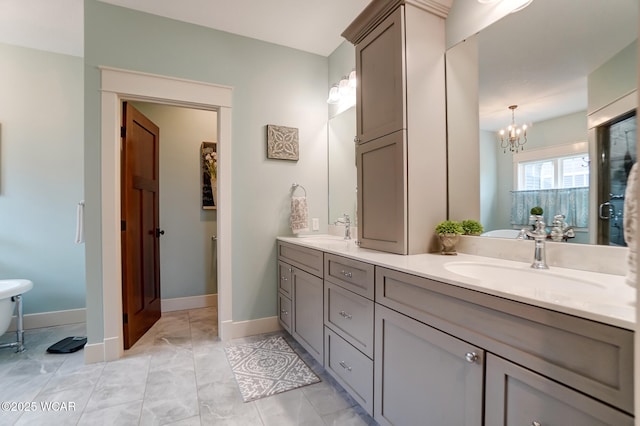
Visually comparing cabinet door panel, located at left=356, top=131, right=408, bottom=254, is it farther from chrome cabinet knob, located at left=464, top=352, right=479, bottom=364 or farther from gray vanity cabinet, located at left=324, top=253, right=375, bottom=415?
chrome cabinet knob, located at left=464, top=352, right=479, bottom=364

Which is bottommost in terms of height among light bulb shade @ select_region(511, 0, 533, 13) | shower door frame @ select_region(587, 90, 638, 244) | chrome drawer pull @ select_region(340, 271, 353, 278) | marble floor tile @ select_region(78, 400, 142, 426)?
marble floor tile @ select_region(78, 400, 142, 426)

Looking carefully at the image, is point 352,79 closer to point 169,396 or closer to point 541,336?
point 541,336

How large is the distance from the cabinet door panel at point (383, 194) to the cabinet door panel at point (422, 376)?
478mm

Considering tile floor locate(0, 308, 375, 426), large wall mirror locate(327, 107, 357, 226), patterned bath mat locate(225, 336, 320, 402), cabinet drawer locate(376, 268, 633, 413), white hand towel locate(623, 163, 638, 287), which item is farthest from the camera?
large wall mirror locate(327, 107, 357, 226)

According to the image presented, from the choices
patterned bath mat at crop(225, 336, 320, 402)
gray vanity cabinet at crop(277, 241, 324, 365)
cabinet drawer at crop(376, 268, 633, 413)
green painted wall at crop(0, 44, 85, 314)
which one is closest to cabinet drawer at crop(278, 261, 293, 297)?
gray vanity cabinet at crop(277, 241, 324, 365)

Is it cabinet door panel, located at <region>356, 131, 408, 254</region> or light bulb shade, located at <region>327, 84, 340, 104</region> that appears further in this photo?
light bulb shade, located at <region>327, 84, 340, 104</region>

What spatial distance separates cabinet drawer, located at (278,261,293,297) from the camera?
2439mm

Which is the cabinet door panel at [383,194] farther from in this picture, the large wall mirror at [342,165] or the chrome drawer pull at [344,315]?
the large wall mirror at [342,165]

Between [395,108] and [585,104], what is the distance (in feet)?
2.69

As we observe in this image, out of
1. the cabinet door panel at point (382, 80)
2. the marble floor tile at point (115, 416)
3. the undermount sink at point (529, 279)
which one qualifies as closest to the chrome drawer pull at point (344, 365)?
the undermount sink at point (529, 279)

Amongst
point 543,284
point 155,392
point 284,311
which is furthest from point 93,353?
point 543,284

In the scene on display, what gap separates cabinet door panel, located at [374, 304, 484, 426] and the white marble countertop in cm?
21

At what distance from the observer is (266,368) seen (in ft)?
6.73

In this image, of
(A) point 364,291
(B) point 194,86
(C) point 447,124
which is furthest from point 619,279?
(B) point 194,86
